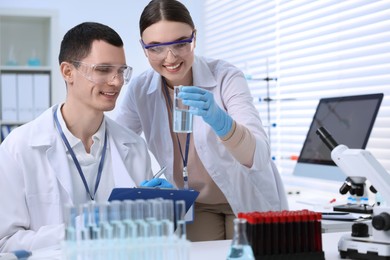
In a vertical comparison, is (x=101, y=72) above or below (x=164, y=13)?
below

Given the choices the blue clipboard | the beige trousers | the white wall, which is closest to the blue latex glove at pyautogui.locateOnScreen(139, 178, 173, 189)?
the blue clipboard

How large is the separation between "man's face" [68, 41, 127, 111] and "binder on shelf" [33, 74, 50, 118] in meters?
2.39

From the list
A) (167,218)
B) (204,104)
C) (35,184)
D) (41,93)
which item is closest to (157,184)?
(204,104)

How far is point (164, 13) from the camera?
2221mm

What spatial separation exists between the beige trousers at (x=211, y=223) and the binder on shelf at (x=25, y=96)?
2422mm

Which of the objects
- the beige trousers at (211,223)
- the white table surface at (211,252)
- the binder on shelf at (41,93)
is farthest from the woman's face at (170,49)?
the binder on shelf at (41,93)

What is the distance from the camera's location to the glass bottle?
Result: 1313 mm

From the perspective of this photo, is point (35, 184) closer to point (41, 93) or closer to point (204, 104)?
point (204, 104)

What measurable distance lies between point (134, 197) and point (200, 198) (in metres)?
0.74

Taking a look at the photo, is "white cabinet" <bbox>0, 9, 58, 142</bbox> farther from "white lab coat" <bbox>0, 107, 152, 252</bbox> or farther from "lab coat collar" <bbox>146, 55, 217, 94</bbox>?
"white lab coat" <bbox>0, 107, 152, 252</bbox>

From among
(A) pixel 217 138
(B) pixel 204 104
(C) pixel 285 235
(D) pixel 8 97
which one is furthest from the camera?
(D) pixel 8 97

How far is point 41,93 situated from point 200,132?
2.42 m

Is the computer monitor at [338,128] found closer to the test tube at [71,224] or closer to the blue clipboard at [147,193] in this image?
the blue clipboard at [147,193]

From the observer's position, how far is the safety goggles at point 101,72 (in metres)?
2.17
